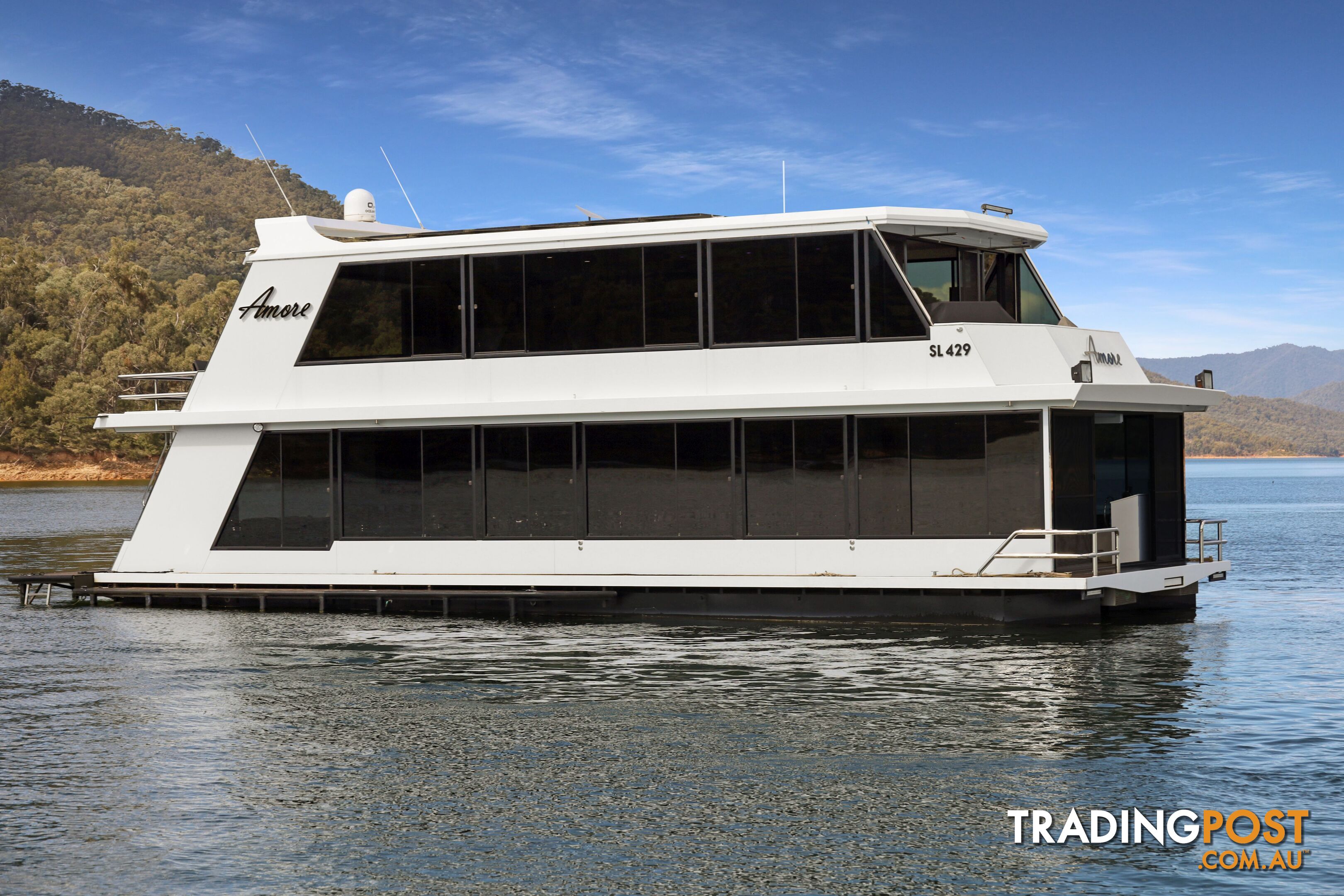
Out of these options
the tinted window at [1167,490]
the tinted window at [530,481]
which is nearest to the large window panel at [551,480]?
the tinted window at [530,481]

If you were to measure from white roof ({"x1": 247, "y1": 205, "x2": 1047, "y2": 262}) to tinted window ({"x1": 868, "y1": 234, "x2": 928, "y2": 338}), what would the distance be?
0.39m

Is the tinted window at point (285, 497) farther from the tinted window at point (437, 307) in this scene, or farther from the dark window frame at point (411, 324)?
the tinted window at point (437, 307)

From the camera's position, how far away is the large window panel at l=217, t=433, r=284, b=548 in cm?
1862

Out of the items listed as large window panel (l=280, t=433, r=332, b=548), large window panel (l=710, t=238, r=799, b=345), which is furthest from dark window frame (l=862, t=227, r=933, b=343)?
large window panel (l=280, t=433, r=332, b=548)

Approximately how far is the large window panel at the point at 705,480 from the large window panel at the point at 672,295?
115 centimetres

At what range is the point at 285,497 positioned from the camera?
1859 centimetres

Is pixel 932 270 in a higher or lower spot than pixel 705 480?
higher

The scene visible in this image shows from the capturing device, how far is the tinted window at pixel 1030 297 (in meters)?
17.7

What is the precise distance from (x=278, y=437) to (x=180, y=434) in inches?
62.4

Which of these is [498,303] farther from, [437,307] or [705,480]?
[705,480]

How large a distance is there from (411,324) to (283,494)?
2.99 metres

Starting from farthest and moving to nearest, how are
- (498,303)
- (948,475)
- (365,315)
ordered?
(365,315)
(498,303)
(948,475)

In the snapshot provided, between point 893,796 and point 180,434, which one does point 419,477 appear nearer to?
point 180,434

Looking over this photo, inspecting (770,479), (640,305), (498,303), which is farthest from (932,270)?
(498,303)
